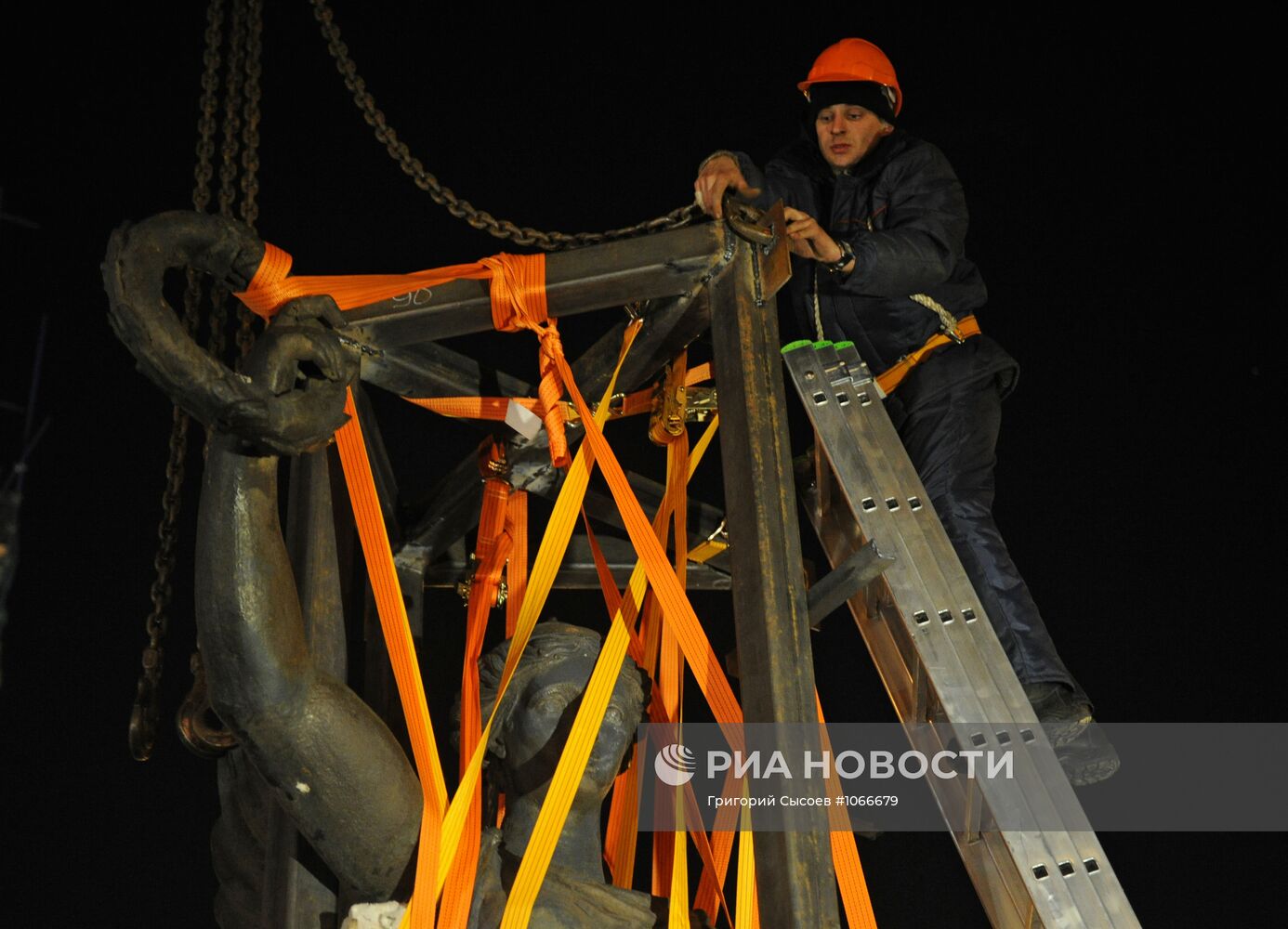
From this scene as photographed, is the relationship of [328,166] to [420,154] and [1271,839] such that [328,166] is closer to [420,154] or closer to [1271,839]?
[420,154]

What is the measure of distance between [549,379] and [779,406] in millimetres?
447

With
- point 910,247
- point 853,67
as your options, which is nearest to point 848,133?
point 853,67

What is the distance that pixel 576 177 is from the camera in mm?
5031

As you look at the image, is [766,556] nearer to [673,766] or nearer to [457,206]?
[673,766]

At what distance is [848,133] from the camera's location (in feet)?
13.3

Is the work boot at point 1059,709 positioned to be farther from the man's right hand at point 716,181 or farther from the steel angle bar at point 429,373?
the steel angle bar at point 429,373

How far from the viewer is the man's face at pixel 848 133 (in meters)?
4.04

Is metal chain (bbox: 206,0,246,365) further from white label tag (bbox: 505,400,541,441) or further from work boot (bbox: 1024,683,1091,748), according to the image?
work boot (bbox: 1024,683,1091,748)

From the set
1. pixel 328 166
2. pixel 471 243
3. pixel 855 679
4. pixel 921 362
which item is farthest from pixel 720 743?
pixel 328 166

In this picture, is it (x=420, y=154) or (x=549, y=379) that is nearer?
(x=549, y=379)

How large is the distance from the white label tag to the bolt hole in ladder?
552mm

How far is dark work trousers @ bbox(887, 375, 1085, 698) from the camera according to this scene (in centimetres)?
355

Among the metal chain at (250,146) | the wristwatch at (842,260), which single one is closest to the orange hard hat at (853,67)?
the wristwatch at (842,260)

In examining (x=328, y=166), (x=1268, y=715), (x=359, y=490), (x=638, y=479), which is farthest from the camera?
(x=328, y=166)
